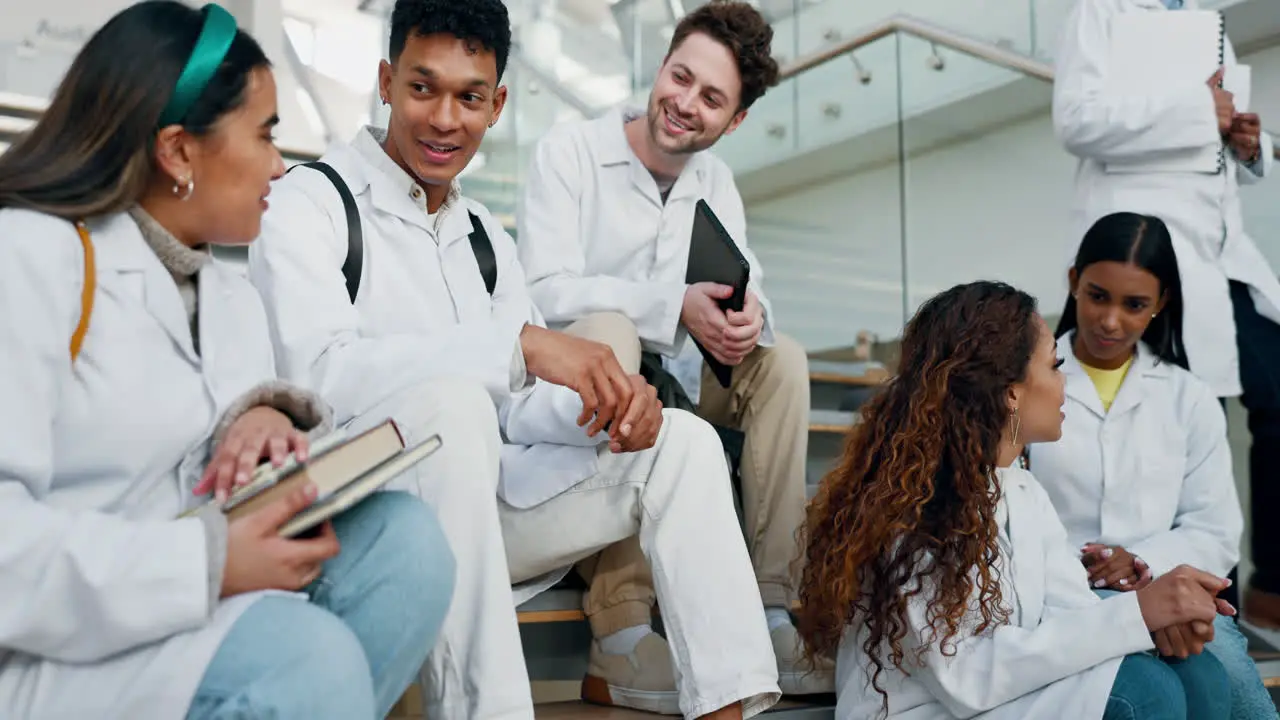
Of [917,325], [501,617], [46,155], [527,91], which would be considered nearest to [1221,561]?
[917,325]

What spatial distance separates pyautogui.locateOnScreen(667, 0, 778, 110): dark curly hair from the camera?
2.70 m

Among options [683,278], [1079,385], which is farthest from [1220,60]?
[683,278]

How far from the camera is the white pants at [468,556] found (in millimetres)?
1493

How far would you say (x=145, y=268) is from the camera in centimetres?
127

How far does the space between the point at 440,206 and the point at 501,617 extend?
0.80 metres

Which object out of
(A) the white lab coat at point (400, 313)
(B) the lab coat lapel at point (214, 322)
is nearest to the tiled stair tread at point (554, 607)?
(A) the white lab coat at point (400, 313)

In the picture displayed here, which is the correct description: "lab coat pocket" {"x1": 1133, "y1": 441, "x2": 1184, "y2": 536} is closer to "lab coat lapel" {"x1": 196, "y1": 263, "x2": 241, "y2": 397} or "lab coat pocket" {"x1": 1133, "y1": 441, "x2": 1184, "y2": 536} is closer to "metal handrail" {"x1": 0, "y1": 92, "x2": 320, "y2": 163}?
"lab coat lapel" {"x1": 196, "y1": 263, "x2": 241, "y2": 397}

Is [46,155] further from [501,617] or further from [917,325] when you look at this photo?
[917,325]

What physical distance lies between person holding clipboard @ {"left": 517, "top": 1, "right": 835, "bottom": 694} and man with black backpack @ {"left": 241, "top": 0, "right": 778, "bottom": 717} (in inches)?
9.1

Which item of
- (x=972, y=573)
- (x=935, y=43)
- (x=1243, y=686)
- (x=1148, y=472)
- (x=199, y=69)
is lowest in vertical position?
(x=1243, y=686)

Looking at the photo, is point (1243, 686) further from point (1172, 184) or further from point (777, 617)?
point (1172, 184)

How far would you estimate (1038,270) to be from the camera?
517 centimetres

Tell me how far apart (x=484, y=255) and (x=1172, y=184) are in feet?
6.11

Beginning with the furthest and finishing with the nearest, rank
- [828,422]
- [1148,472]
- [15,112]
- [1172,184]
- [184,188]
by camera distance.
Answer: [15,112] → [828,422] → [1172,184] → [1148,472] → [184,188]
